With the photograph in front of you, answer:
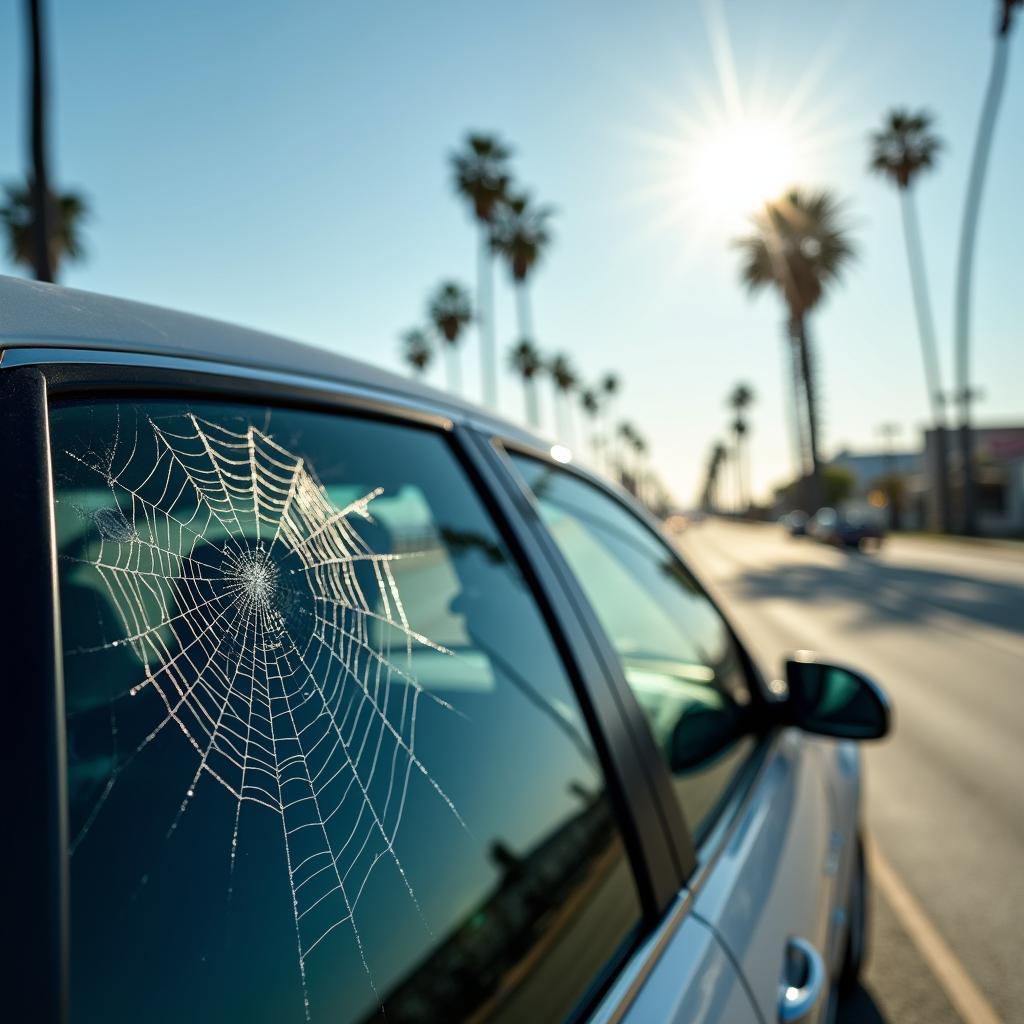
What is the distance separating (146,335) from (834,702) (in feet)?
6.65

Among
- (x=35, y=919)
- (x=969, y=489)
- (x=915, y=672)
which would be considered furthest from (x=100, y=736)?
(x=969, y=489)

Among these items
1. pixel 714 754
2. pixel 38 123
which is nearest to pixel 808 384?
pixel 38 123

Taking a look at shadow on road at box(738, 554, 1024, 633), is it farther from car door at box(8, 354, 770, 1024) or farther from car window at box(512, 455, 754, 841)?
car door at box(8, 354, 770, 1024)

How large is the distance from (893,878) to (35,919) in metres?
4.75

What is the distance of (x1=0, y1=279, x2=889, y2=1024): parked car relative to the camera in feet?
2.14

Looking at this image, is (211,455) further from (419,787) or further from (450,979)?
(450,979)

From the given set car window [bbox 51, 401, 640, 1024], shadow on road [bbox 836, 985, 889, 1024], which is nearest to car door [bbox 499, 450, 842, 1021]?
car window [bbox 51, 401, 640, 1024]

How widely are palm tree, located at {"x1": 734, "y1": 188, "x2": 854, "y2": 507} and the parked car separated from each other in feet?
167

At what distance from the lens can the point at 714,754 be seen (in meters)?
2.00

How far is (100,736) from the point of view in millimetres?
684

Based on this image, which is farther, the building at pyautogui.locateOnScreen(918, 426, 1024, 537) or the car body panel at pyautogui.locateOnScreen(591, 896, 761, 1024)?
the building at pyautogui.locateOnScreen(918, 426, 1024, 537)

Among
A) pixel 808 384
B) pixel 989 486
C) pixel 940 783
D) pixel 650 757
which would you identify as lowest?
pixel 940 783

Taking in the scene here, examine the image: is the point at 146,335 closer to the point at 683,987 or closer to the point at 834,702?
the point at 683,987

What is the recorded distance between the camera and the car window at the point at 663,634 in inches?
71.2
